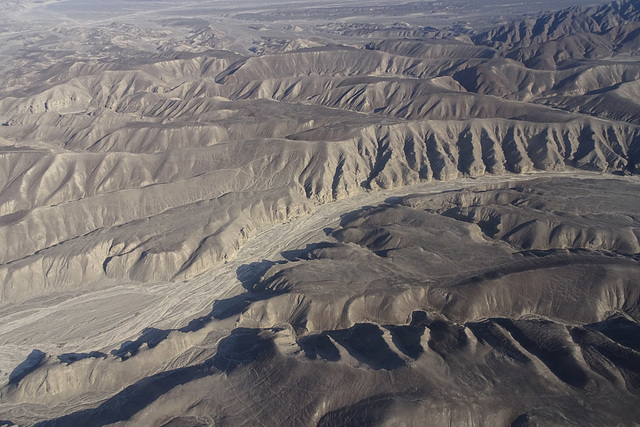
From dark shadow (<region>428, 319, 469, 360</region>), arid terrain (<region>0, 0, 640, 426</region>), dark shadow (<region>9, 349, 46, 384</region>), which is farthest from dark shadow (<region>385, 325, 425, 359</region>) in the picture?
dark shadow (<region>9, 349, 46, 384</region>)

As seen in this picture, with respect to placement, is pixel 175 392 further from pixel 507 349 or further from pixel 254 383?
pixel 507 349

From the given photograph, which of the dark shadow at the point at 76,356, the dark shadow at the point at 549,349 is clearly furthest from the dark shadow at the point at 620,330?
the dark shadow at the point at 76,356

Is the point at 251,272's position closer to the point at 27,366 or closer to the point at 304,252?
the point at 304,252

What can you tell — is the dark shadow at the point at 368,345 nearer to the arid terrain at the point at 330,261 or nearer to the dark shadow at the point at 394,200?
the arid terrain at the point at 330,261

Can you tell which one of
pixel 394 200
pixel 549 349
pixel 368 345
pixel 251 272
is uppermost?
pixel 549 349

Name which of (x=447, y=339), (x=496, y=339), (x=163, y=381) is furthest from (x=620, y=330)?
(x=163, y=381)

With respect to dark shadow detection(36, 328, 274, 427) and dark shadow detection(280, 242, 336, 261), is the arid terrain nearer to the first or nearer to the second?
dark shadow detection(36, 328, 274, 427)
